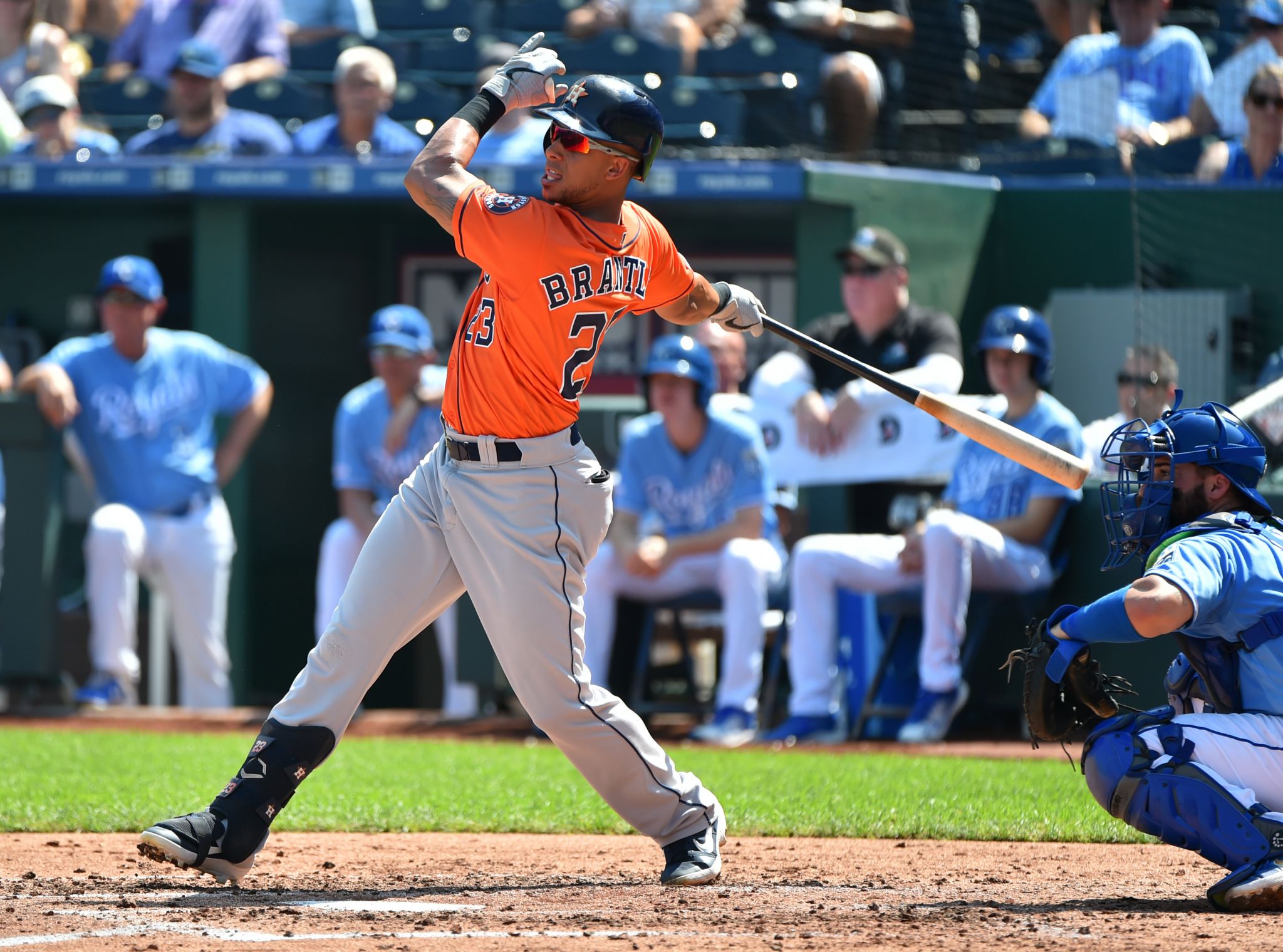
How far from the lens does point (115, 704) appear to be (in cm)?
791

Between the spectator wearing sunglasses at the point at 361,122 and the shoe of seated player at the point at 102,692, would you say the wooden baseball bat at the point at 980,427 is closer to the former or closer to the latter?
the shoe of seated player at the point at 102,692

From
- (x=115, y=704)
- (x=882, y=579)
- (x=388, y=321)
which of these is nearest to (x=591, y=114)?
→ (x=882, y=579)

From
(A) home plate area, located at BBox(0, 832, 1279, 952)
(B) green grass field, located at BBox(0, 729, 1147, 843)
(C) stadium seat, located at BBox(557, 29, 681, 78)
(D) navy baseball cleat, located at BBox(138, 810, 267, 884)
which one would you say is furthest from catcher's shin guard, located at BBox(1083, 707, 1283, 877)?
(C) stadium seat, located at BBox(557, 29, 681, 78)

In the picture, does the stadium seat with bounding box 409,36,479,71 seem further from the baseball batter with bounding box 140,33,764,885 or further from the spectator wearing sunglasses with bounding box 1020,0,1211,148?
the baseball batter with bounding box 140,33,764,885

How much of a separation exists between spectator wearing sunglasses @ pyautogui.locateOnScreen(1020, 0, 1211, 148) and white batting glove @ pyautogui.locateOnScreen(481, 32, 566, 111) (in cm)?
499

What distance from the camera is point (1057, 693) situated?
3.72 m

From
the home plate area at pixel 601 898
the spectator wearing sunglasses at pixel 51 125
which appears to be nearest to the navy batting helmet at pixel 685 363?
the home plate area at pixel 601 898

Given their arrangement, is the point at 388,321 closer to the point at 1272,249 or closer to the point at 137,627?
the point at 137,627

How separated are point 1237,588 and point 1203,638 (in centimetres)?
21

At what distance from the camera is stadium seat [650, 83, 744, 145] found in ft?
29.2

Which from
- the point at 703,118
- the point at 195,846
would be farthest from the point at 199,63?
the point at 195,846

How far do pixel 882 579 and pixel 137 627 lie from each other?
4.03 meters

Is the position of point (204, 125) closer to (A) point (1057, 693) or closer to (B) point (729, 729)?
(B) point (729, 729)

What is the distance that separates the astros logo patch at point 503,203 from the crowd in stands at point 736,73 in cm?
496
